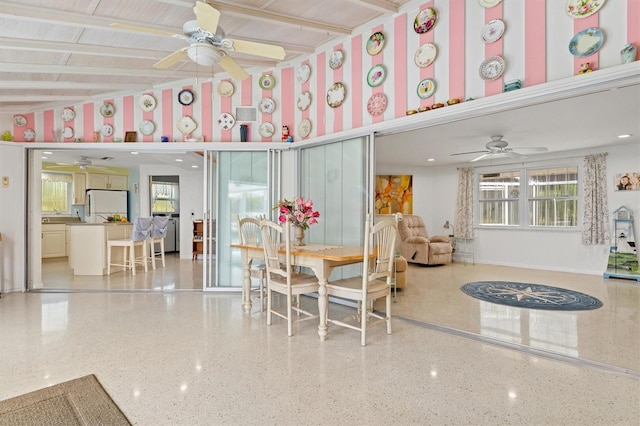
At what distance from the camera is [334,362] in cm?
249

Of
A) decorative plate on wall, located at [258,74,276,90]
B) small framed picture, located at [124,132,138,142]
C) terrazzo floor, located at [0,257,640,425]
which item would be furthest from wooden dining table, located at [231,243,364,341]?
small framed picture, located at [124,132,138,142]

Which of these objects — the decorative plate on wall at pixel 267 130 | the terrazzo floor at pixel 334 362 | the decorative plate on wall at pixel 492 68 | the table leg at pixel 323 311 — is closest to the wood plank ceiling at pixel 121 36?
the decorative plate on wall at pixel 267 130

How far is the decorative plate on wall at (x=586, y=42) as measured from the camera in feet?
7.92

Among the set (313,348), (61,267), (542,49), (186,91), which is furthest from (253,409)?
(61,267)

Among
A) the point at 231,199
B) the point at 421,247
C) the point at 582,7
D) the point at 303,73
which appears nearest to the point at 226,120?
the point at 231,199

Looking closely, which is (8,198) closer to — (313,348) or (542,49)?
(313,348)

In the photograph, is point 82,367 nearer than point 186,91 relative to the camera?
Yes

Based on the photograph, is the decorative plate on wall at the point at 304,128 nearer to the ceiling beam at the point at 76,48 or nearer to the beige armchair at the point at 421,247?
the ceiling beam at the point at 76,48

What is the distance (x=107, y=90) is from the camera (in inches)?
183

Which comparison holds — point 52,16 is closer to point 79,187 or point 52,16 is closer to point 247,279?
point 247,279

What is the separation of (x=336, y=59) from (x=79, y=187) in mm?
7407

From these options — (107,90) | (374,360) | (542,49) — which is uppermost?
(107,90)

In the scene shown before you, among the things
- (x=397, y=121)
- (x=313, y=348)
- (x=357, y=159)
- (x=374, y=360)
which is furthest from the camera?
(x=357, y=159)

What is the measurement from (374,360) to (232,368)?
3.32ft
